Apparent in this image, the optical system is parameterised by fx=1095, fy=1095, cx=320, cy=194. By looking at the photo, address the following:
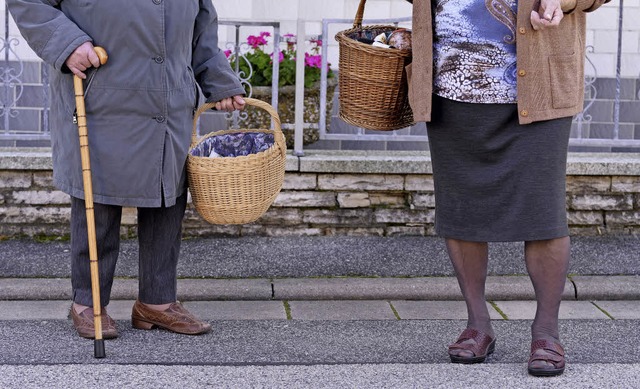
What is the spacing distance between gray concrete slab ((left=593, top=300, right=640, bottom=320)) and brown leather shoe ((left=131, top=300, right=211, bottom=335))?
73.2 inches

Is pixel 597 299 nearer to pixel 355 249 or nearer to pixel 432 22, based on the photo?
pixel 355 249

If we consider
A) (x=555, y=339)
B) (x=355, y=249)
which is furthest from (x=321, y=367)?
(x=355, y=249)

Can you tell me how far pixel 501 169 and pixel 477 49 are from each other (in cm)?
45

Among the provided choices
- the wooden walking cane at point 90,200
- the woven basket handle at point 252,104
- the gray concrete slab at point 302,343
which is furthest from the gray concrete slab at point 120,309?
the woven basket handle at point 252,104

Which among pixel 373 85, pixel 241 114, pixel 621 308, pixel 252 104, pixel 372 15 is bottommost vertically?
pixel 621 308

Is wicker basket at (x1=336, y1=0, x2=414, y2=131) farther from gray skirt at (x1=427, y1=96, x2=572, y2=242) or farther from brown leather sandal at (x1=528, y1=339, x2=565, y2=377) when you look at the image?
brown leather sandal at (x1=528, y1=339, x2=565, y2=377)

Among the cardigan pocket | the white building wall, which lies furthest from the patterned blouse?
the white building wall

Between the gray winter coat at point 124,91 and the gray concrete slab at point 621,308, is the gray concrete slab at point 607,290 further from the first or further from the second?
the gray winter coat at point 124,91

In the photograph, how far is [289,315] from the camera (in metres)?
4.88

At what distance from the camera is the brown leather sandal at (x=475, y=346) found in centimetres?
414

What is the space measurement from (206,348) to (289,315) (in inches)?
25.0

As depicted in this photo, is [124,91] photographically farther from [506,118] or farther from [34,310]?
[506,118]

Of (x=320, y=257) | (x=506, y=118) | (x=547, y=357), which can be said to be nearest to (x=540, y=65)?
(x=506, y=118)

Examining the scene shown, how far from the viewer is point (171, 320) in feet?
14.8
